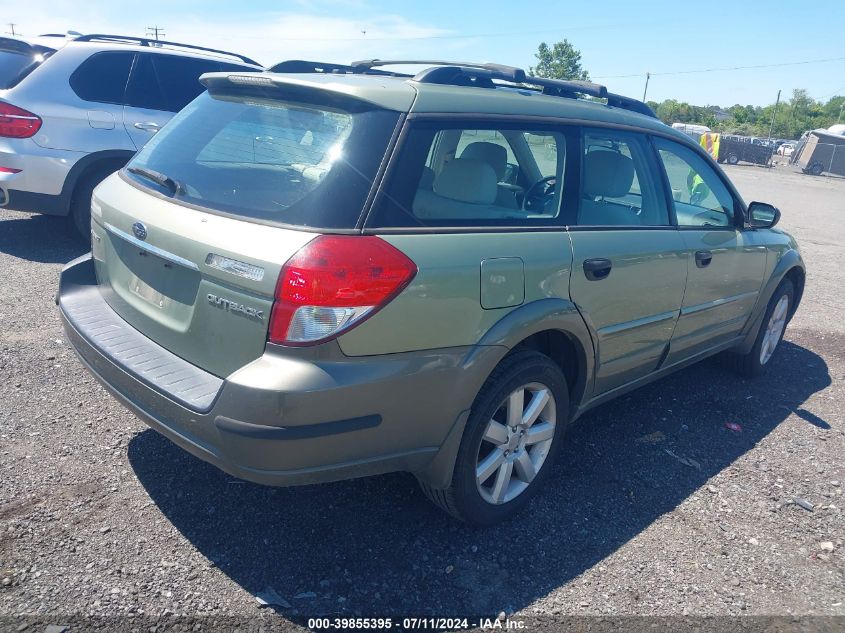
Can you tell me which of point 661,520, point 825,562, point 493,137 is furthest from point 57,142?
point 825,562

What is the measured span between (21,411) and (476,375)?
8.38ft

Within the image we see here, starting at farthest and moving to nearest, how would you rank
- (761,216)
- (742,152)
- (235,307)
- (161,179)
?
(742,152) < (761,216) < (161,179) < (235,307)

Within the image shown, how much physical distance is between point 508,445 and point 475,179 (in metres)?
1.17

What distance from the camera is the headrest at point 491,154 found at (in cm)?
316

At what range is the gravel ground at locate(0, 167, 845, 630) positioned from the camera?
2.48 m

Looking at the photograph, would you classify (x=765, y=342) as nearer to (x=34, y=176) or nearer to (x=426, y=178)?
(x=426, y=178)

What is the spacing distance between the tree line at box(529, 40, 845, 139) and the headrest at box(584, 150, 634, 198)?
72.3 meters

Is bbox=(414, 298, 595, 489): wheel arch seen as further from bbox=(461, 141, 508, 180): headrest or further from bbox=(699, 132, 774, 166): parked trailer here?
bbox=(699, 132, 774, 166): parked trailer

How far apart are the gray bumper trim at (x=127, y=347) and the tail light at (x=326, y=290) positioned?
14.6 inches

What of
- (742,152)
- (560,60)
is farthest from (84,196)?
(560,60)

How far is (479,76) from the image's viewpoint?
10.3 feet

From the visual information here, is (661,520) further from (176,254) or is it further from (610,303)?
(176,254)

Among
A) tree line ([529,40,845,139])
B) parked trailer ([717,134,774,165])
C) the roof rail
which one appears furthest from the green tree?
the roof rail

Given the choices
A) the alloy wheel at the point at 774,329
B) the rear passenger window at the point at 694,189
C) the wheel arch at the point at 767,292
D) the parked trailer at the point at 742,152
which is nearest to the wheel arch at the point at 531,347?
the rear passenger window at the point at 694,189
